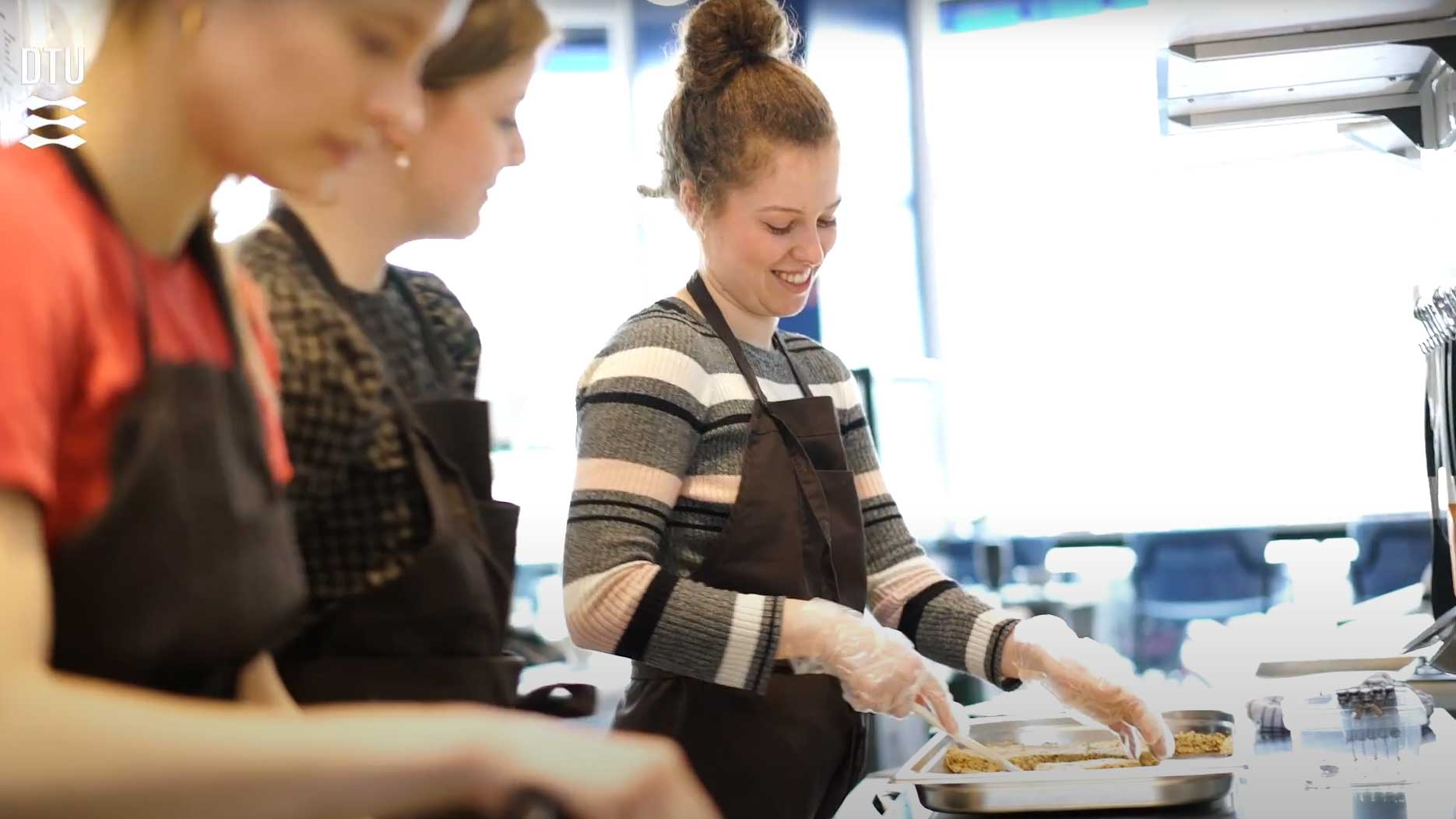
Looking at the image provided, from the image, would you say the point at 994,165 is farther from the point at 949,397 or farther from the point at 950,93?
the point at 949,397

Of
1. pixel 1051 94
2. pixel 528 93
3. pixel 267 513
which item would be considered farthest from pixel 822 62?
pixel 267 513

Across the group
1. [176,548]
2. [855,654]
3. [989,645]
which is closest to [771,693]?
[855,654]

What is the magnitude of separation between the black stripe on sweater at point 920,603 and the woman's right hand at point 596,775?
3.54ft

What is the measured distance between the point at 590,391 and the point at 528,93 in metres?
0.48

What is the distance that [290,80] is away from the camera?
565 millimetres

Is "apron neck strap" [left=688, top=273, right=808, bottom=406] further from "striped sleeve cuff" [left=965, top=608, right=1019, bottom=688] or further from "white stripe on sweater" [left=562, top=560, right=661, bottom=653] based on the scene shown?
"striped sleeve cuff" [left=965, top=608, right=1019, bottom=688]

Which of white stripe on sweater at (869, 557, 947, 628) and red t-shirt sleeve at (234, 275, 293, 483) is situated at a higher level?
red t-shirt sleeve at (234, 275, 293, 483)

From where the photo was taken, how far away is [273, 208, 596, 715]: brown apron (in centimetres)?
73

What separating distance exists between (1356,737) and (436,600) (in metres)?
1.20

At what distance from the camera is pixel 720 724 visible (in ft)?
4.33

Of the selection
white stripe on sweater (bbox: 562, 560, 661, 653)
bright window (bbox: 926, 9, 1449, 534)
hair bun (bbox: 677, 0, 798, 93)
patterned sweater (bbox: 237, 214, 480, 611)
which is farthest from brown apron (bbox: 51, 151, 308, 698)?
bright window (bbox: 926, 9, 1449, 534)

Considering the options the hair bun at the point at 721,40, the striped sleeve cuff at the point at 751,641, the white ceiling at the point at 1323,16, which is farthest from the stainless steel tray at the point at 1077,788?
the white ceiling at the point at 1323,16

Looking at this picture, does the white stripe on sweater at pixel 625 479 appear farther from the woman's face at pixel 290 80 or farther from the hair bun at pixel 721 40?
the woman's face at pixel 290 80

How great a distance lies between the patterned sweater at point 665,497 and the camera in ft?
4.06
